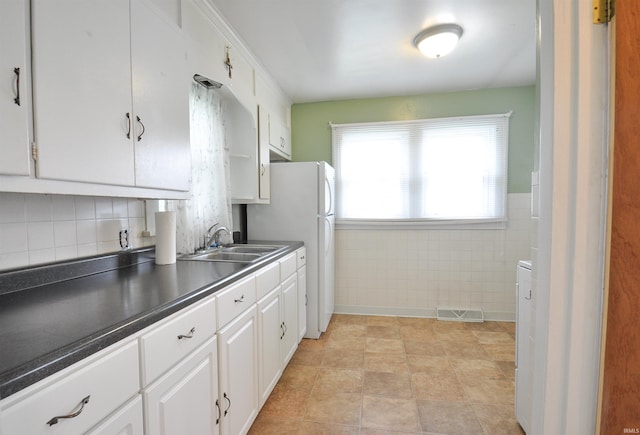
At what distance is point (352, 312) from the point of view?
3500 millimetres

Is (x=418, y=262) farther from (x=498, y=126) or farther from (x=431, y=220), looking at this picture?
(x=498, y=126)

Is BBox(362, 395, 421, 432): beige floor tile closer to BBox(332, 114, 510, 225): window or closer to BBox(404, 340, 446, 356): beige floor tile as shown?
BBox(404, 340, 446, 356): beige floor tile

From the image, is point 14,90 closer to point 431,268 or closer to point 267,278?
point 267,278

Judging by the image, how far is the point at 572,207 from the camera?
714 mm

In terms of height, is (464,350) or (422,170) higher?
(422,170)

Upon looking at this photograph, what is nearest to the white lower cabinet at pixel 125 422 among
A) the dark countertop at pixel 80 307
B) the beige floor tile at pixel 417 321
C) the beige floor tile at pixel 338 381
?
the dark countertop at pixel 80 307

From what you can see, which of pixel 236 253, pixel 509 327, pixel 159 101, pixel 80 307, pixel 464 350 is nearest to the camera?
pixel 80 307

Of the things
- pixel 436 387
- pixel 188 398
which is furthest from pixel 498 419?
pixel 188 398

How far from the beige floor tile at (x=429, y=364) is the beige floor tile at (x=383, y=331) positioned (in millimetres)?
415

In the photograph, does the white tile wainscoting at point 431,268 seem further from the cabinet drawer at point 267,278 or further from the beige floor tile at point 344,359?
the cabinet drawer at point 267,278

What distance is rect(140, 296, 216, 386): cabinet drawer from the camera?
34.0 inches

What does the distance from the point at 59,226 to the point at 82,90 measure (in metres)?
0.61

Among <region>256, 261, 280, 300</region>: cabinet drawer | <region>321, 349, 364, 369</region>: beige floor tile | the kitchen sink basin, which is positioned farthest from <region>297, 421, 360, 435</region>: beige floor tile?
the kitchen sink basin

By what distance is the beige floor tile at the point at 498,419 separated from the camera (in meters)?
1.64
